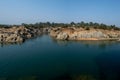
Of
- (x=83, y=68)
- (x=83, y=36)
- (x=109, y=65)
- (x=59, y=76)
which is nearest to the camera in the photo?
(x=59, y=76)

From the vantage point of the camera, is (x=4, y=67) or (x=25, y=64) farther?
(x=25, y=64)

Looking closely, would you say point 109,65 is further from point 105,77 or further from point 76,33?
point 76,33

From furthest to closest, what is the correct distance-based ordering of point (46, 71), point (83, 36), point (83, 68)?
point (83, 36), point (83, 68), point (46, 71)

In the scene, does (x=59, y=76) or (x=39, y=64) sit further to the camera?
(x=39, y=64)

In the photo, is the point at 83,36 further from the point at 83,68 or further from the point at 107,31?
the point at 83,68

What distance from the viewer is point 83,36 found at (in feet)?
264

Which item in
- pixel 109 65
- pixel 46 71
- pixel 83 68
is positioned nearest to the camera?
pixel 46 71

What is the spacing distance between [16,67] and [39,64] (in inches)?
192

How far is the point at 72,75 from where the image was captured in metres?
27.7

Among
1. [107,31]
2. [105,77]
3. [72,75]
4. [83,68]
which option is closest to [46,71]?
[72,75]

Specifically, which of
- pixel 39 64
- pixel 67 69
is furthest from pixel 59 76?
pixel 39 64

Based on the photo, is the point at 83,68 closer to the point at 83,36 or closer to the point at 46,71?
the point at 46,71

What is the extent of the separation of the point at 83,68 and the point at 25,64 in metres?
11.9

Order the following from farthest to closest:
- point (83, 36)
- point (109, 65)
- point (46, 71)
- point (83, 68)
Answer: point (83, 36) → point (109, 65) → point (83, 68) → point (46, 71)
